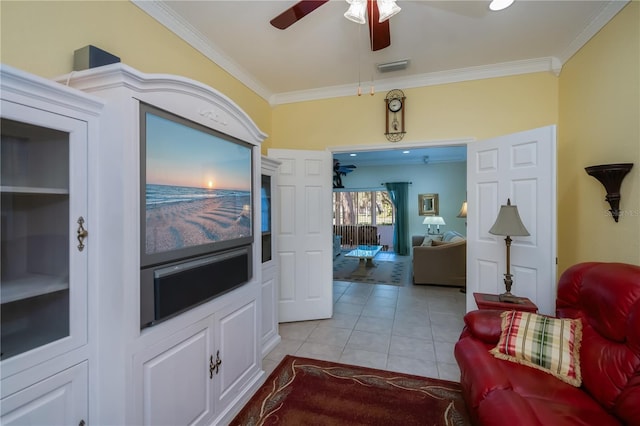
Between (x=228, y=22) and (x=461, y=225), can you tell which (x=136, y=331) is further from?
(x=461, y=225)

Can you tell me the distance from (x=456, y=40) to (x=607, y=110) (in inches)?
49.3

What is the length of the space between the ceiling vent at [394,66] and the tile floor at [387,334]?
2.81 metres

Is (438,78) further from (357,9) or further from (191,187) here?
(191,187)

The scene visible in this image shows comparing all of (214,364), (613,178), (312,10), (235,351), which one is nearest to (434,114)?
(613,178)

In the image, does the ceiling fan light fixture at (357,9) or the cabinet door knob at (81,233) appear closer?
the cabinet door knob at (81,233)

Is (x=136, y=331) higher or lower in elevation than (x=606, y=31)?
lower

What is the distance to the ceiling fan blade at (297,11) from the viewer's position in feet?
4.99

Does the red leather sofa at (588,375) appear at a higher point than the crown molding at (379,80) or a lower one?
lower

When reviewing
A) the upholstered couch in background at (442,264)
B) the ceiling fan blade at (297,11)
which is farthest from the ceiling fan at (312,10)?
the upholstered couch in background at (442,264)

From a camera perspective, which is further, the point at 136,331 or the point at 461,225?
the point at 461,225

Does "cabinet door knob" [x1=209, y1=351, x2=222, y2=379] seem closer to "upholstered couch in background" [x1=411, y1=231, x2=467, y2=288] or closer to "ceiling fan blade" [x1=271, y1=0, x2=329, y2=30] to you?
"ceiling fan blade" [x1=271, y1=0, x2=329, y2=30]

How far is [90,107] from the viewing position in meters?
1.08

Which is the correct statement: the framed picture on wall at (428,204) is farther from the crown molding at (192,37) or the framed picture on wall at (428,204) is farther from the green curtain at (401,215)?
the crown molding at (192,37)

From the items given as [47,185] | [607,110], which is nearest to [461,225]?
[607,110]
